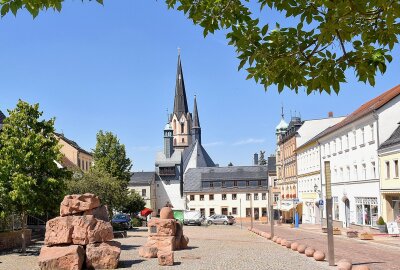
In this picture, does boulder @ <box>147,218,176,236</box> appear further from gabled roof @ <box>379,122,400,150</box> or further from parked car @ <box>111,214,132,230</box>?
parked car @ <box>111,214,132,230</box>

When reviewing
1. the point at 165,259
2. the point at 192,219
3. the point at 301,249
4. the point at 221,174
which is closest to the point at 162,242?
the point at 165,259

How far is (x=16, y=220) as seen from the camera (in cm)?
3116

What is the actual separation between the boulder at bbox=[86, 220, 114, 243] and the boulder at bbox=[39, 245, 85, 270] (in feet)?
2.31

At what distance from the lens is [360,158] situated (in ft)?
131

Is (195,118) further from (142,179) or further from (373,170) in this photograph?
(373,170)

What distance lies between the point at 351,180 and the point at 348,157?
1979mm

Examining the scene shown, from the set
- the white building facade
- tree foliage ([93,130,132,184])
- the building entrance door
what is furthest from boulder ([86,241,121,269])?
tree foliage ([93,130,132,184])

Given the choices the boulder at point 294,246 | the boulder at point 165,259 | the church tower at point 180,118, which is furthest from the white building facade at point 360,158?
the church tower at point 180,118

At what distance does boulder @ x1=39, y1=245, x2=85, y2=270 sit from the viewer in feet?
57.4

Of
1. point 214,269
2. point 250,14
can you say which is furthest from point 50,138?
point 250,14

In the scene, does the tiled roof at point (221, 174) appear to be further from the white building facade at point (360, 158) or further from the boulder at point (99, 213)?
the boulder at point (99, 213)

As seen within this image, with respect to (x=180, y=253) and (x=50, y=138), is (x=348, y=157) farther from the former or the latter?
(x=50, y=138)

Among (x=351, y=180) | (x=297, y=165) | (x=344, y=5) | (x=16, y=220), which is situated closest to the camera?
(x=344, y=5)

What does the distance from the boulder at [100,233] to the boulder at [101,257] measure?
0.34 metres
